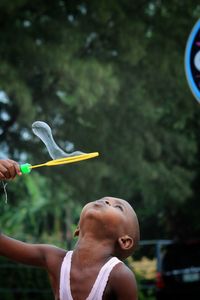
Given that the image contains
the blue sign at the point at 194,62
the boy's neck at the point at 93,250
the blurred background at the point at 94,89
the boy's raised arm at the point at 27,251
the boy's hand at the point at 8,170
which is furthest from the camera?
the blurred background at the point at 94,89

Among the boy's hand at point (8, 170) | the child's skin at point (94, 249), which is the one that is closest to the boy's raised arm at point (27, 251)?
the child's skin at point (94, 249)

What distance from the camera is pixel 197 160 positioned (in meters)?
17.8

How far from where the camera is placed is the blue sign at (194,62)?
4.66m

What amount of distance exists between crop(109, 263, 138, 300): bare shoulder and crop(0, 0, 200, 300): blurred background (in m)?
9.54

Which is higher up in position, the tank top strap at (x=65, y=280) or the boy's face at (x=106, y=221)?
the boy's face at (x=106, y=221)

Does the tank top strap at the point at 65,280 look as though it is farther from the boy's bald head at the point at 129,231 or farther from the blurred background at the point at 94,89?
the blurred background at the point at 94,89

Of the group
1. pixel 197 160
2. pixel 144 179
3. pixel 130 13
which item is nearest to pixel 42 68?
pixel 130 13

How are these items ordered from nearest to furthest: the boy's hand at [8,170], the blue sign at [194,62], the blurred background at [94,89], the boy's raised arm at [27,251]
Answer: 1. the boy's hand at [8,170]
2. the boy's raised arm at [27,251]
3. the blue sign at [194,62]
4. the blurred background at [94,89]

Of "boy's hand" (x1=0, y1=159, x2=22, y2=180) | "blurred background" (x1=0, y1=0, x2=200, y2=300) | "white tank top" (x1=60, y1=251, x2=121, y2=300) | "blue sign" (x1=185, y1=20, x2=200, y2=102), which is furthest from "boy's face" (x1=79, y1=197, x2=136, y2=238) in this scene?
"blurred background" (x1=0, y1=0, x2=200, y2=300)

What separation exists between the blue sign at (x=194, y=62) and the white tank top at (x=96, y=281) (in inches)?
69.7

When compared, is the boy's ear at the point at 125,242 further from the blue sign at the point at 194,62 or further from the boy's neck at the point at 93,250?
the blue sign at the point at 194,62

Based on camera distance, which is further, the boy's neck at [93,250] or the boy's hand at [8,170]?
the boy's neck at [93,250]

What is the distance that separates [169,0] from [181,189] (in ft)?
11.4

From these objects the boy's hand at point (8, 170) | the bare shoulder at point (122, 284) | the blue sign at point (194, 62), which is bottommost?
the bare shoulder at point (122, 284)
